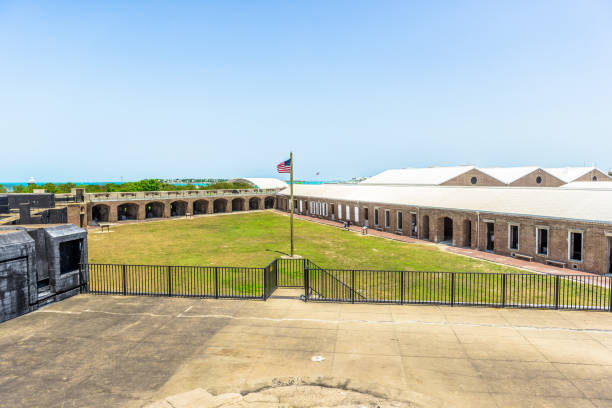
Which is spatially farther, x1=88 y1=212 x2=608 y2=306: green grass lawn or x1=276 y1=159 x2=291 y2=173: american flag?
x1=276 y1=159 x2=291 y2=173: american flag

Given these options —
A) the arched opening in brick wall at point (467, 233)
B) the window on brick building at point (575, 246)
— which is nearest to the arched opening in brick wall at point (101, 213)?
the arched opening in brick wall at point (467, 233)

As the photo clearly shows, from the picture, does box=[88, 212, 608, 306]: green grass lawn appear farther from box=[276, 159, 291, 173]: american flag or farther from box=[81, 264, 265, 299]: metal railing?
box=[276, 159, 291, 173]: american flag

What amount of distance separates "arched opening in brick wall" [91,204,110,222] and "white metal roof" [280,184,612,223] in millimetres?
32125

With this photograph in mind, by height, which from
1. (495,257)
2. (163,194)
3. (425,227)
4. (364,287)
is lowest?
(495,257)

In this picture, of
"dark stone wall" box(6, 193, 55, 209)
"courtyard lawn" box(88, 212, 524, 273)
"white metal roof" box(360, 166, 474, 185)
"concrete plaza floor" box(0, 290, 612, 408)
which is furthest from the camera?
"white metal roof" box(360, 166, 474, 185)

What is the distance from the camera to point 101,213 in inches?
2071

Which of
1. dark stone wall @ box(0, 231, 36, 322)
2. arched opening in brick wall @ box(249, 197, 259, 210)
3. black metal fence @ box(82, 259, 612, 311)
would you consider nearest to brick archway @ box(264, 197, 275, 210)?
arched opening in brick wall @ box(249, 197, 259, 210)

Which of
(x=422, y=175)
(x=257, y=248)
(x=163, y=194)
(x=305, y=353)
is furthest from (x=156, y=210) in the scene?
(x=305, y=353)

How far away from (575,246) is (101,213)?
5384 centimetres

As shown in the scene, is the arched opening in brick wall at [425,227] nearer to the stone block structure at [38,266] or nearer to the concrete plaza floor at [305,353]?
the concrete plaza floor at [305,353]

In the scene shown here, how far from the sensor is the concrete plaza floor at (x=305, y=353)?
8086 millimetres

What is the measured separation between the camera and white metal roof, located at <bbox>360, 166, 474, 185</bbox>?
56.0 m

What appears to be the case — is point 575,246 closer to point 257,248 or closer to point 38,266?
point 257,248

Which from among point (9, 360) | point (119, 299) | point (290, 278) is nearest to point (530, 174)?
point (290, 278)
